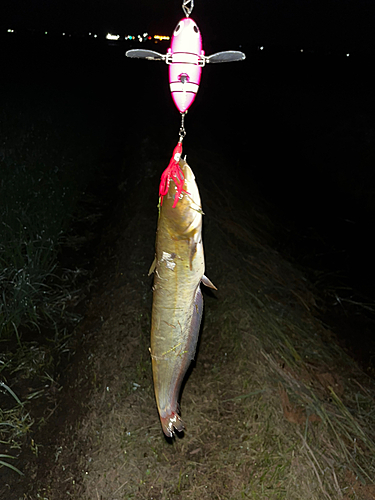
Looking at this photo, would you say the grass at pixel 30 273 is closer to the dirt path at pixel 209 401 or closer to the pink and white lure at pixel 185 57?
the dirt path at pixel 209 401

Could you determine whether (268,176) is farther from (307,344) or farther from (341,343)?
(307,344)

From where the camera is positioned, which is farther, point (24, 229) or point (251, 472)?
point (24, 229)

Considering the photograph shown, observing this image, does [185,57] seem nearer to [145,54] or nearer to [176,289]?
[145,54]

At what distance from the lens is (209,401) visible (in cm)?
294

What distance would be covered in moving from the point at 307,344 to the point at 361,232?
12.7ft

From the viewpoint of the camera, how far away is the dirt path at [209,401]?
257cm

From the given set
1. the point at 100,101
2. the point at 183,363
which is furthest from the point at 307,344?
the point at 100,101

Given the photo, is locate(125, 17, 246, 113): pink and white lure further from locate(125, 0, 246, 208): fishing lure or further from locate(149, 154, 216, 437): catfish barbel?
locate(149, 154, 216, 437): catfish barbel

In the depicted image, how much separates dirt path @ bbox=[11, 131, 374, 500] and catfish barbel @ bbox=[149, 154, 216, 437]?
1.41 m

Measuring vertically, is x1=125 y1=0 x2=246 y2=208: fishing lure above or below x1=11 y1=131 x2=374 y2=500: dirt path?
above

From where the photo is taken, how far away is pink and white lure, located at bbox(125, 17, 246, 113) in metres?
1.20

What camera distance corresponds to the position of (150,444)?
2729mm

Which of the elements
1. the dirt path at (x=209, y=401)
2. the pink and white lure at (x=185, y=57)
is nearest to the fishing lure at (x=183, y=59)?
the pink and white lure at (x=185, y=57)

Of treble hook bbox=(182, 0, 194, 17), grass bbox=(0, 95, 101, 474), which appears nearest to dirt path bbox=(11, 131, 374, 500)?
grass bbox=(0, 95, 101, 474)
